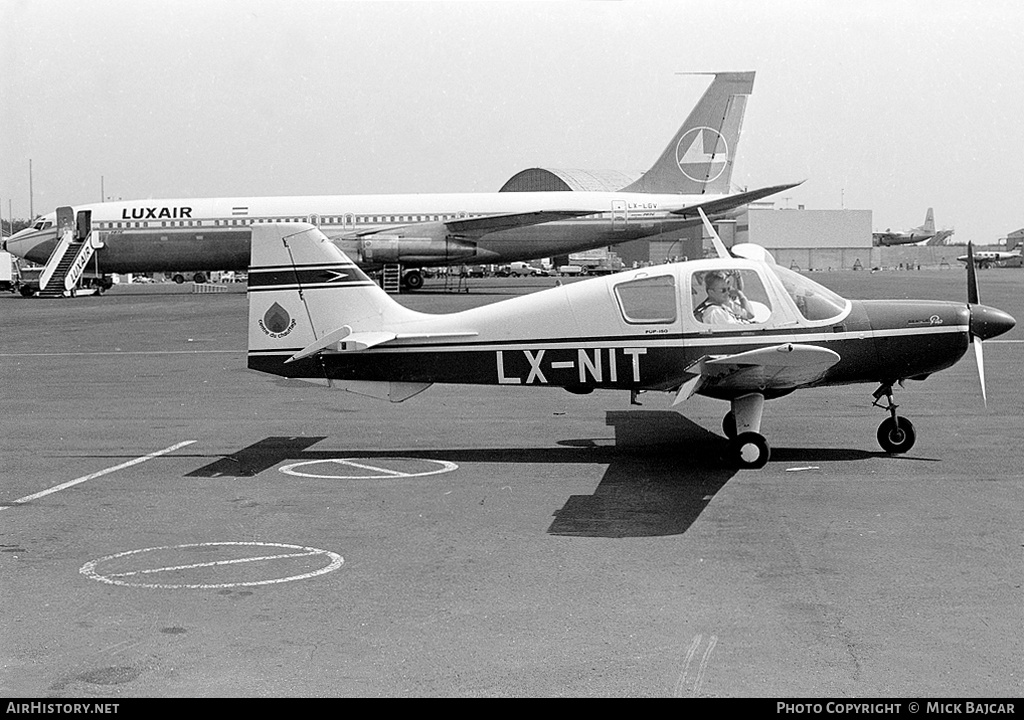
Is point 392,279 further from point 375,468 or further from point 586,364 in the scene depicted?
point 375,468

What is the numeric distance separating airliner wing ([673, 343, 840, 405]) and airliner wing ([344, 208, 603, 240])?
121 ft

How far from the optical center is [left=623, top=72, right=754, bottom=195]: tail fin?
47.4 meters

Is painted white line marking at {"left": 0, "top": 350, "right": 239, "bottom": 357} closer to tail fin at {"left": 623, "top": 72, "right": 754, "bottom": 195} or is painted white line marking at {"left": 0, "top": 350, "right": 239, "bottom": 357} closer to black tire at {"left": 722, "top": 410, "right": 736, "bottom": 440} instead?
black tire at {"left": 722, "top": 410, "right": 736, "bottom": 440}

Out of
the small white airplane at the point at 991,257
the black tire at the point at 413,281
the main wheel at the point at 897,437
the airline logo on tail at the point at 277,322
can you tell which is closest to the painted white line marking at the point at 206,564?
the airline logo on tail at the point at 277,322

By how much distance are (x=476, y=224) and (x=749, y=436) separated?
3789 cm

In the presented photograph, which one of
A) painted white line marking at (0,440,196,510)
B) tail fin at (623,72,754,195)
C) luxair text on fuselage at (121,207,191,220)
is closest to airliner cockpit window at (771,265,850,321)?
painted white line marking at (0,440,196,510)

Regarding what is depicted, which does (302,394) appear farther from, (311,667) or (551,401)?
(311,667)

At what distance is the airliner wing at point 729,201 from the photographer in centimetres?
4225

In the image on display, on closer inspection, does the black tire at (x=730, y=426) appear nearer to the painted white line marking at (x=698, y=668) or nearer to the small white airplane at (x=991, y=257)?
the painted white line marking at (x=698, y=668)

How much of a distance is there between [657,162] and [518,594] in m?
45.0

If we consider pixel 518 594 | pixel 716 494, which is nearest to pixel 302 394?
pixel 716 494

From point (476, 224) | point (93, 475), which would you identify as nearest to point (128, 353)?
→ point (93, 475)

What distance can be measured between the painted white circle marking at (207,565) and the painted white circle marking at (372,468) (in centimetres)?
265

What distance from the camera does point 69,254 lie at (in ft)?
164
